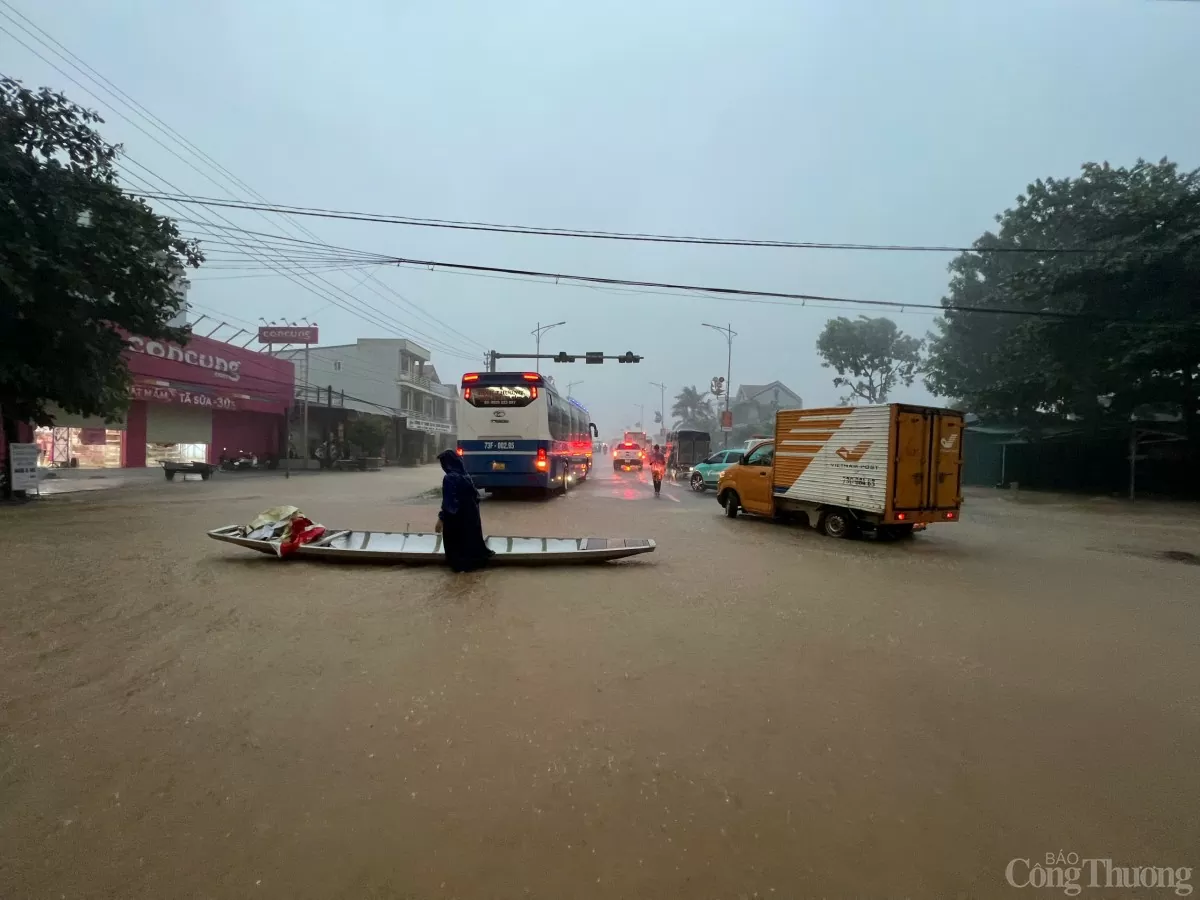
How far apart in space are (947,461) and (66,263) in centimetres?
1817

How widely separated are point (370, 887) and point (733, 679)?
2.79 m

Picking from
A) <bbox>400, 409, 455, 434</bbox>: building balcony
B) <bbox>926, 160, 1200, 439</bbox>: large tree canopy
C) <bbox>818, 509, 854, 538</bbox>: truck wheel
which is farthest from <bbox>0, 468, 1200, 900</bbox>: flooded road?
<bbox>400, 409, 455, 434</bbox>: building balcony

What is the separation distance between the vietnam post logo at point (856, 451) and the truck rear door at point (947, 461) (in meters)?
1.16

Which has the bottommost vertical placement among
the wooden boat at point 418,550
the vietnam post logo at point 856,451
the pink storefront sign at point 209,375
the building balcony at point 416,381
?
the wooden boat at point 418,550

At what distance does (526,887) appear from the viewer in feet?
8.00

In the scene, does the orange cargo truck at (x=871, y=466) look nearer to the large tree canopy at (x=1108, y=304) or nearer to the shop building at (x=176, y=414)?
the large tree canopy at (x=1108, y=304)

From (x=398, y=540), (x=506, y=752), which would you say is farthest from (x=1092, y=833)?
(x=398, y=540)

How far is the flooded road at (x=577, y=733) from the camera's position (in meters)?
2.60

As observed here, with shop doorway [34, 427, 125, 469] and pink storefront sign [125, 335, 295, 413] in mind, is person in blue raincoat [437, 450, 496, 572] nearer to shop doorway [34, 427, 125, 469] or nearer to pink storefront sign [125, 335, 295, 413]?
pink storefront sign [125, 335, 295, 413]

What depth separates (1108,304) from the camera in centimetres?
2294

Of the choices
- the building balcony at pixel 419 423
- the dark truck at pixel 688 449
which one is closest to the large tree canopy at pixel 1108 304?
the dark truck at pixel 688 449

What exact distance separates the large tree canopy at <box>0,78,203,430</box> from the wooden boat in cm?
927

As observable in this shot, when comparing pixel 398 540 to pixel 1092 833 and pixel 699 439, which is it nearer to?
pixel 1092 833

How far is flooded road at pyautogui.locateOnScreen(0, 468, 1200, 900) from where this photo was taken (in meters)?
2.60
